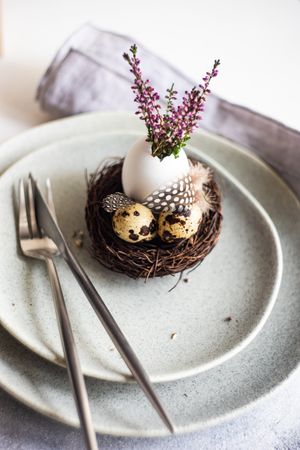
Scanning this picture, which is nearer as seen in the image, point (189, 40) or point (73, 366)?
point (73, 366)

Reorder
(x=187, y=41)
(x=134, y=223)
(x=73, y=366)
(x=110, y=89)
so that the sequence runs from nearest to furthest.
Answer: (x=73, y=366) < (x=134, y=223) < (x=110, y=89) < (x=187, y=41)

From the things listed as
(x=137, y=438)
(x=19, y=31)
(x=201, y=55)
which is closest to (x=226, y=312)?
(x=137, y=438)

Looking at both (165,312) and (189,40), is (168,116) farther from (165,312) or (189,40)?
(189,40)

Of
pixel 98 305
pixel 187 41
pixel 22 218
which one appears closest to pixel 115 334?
pixel 98 305

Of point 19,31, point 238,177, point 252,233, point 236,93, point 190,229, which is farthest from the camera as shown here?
point 19,31

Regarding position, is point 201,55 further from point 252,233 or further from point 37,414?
point 37,414

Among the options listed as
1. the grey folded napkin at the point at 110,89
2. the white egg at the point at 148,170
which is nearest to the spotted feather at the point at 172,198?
the white egg at the point at 148,170

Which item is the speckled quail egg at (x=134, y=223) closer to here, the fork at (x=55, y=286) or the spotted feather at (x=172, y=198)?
the spotted feather at (x=172, y=198)
